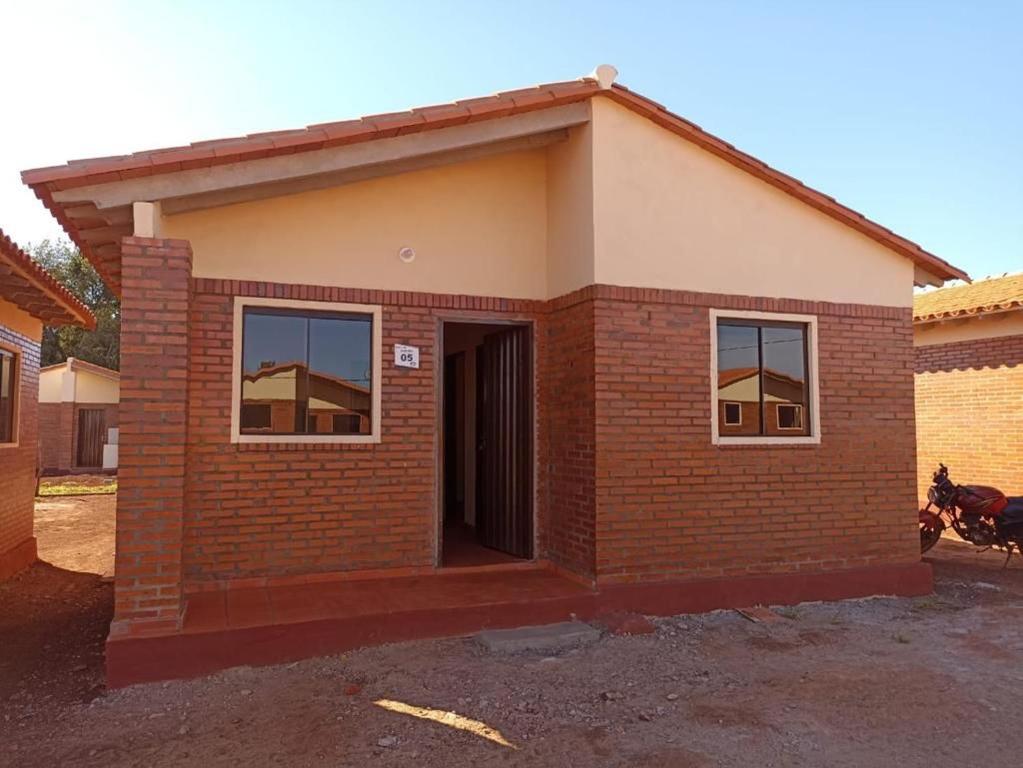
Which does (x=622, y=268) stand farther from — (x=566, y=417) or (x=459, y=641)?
(x=459, y=641)

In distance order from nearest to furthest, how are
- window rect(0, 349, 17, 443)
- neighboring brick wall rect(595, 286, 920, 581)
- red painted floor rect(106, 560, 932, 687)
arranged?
red painted floor rect(106, 560, 932, 687) → neighboring brick wall rect(595, 286, 920, 581) → window rect(0, 349, 17, 443)

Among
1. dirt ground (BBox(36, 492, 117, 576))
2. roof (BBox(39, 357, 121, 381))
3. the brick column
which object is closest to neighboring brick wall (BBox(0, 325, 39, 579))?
dirt ground (BBox(36, 492, 117, 576))

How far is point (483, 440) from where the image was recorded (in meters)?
8.57

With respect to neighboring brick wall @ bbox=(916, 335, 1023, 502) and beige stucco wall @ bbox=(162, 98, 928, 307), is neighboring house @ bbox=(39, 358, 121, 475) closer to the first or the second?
beige stucco wall @ bbox=(162, 98, 928, 307)

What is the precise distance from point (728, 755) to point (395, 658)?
2423 mm

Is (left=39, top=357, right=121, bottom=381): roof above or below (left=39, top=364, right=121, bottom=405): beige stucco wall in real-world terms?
above

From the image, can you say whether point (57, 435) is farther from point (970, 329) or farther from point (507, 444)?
point (970, 329)

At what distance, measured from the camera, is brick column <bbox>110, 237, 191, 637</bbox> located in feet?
16.8

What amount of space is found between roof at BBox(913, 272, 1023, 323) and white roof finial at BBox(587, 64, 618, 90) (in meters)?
7.50

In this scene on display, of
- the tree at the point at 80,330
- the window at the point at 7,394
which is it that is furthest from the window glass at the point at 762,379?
the tree at the point at 80,330

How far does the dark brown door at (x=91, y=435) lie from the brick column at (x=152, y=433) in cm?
2406

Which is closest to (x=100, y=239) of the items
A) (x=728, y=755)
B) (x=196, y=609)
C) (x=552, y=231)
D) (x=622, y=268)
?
(x=196, y=609)

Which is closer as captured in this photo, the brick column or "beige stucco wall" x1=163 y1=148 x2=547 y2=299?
the brick column

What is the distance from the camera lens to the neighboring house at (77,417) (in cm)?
2538
